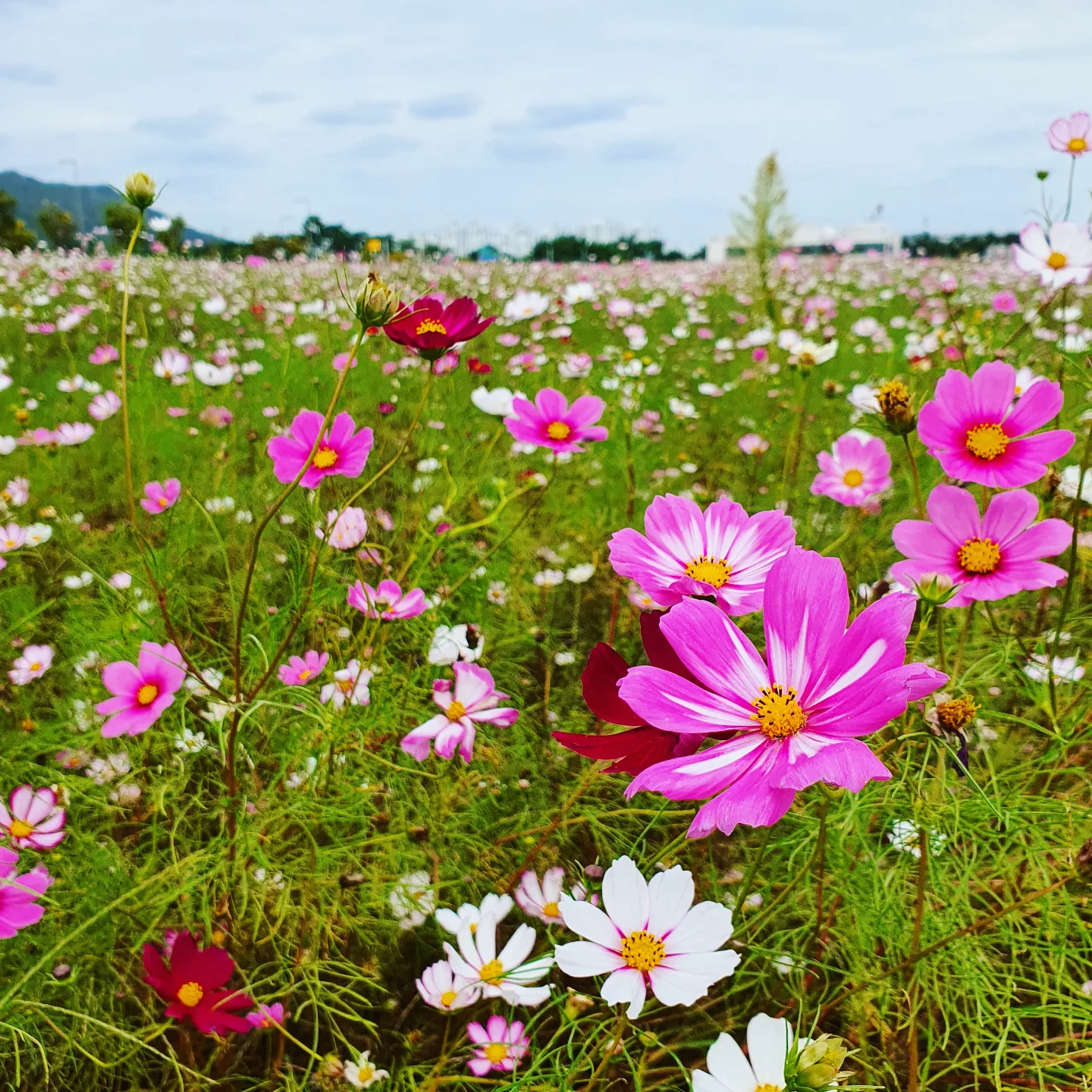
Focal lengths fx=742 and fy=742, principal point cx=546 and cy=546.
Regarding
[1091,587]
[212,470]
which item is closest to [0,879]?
[212,470]

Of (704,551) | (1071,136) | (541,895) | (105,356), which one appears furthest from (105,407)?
(1071,136)

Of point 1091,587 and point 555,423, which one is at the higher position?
point 555,423

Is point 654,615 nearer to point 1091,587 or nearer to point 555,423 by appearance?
point 555,423

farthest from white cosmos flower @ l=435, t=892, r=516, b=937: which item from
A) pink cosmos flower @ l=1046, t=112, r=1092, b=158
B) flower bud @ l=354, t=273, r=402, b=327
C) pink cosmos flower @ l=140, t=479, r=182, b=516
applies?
pink cosmos flower @ l=1046, t=112, r=1092, b=158

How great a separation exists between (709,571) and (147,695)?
0.52 meters

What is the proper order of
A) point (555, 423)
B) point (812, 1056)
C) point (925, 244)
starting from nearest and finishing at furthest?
point (812, 1056) < point (555, 423) < point (925, 244)

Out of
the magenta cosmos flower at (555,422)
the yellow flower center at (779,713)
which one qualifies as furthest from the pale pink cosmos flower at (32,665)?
the yellow flower center at (779,713)

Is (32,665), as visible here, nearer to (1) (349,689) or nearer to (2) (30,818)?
(2) (30,818)

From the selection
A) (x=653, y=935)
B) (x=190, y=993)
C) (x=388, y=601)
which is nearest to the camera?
(x=653, y=935)

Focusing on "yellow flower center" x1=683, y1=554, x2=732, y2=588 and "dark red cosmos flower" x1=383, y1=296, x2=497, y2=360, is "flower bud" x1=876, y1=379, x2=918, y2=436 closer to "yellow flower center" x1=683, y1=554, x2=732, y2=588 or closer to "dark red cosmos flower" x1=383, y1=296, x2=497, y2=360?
"yellow flower center" x1=683, y1=554, x2=732, y2=588

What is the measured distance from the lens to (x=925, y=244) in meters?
11.4

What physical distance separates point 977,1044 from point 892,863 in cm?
25

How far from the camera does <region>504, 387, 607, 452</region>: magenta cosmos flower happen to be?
901 mm

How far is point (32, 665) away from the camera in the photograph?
1021mm
